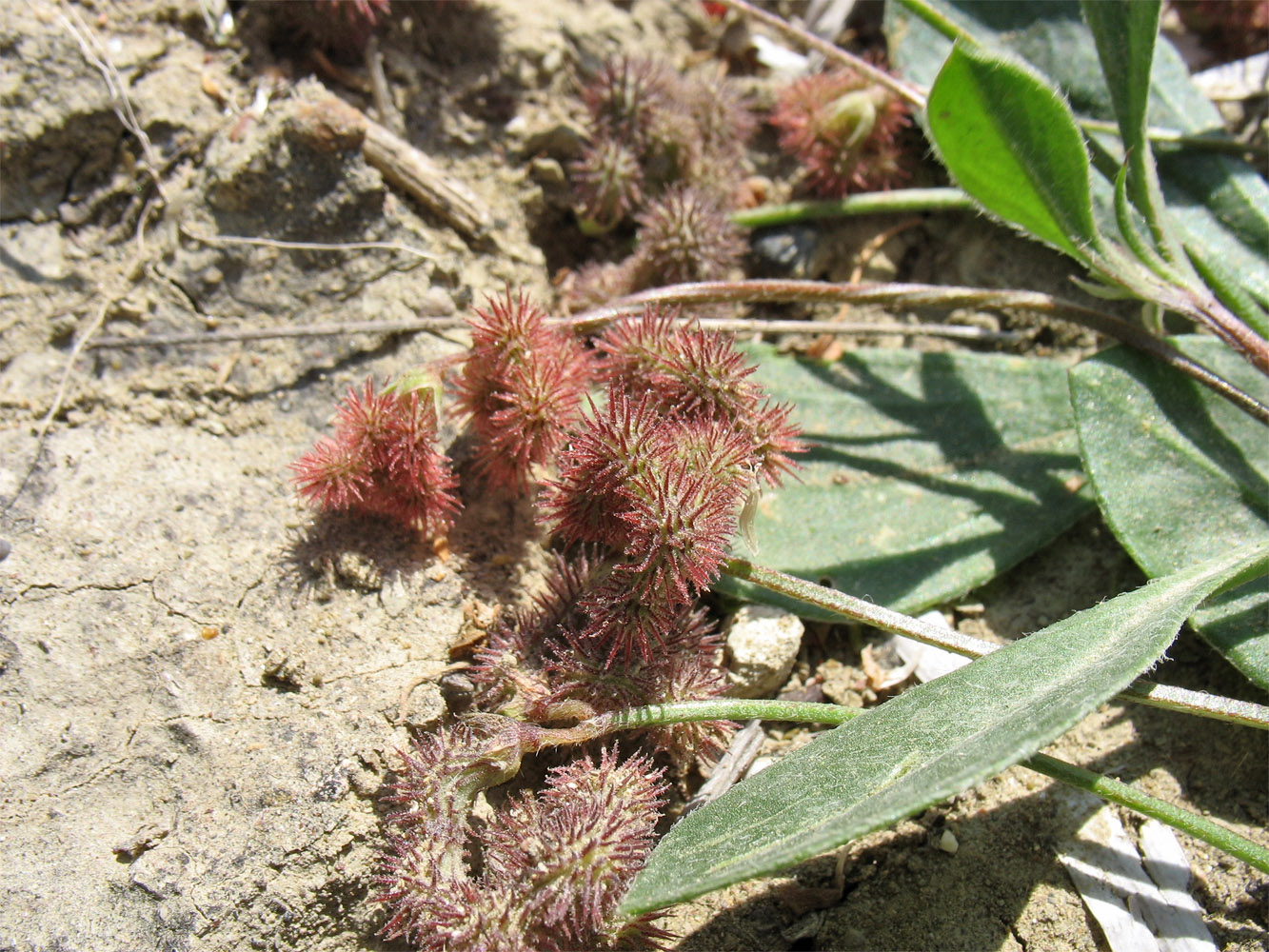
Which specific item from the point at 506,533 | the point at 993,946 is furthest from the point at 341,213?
the point at 993,946

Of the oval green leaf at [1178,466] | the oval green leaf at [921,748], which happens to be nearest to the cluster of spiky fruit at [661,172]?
the oval green leaf at [1178,466]

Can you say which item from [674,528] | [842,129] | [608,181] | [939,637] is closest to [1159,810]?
[939,637]

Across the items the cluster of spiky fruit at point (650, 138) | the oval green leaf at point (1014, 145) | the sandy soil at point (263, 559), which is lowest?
the sandy soil at point (263, 559)

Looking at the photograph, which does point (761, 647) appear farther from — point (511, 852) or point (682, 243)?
point (682, 243)

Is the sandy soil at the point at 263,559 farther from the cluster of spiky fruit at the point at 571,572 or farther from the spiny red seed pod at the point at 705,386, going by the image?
the spiny red seed pod at the point at 705,386

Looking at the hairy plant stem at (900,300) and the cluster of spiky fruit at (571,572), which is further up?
the hairy plant stem at (900,300)

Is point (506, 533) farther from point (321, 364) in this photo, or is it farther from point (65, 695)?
point (65, 695)
